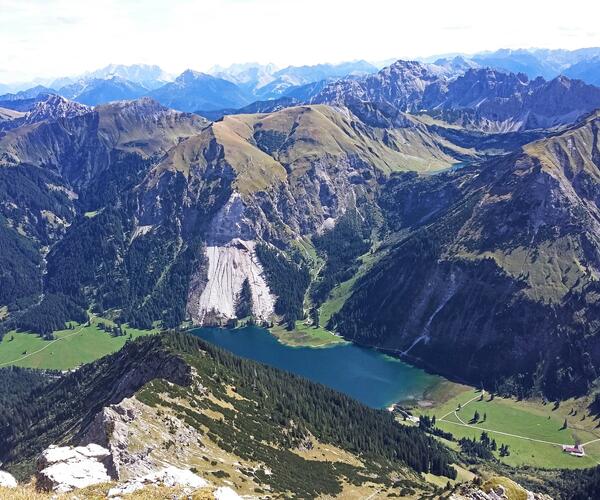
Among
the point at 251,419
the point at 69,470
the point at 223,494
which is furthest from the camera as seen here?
the point at 251,419

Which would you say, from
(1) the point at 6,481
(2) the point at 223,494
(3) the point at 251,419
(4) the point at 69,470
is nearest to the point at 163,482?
(2) the point at 223,494

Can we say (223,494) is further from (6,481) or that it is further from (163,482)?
(6,481)

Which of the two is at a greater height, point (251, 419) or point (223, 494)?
point (223, 494)

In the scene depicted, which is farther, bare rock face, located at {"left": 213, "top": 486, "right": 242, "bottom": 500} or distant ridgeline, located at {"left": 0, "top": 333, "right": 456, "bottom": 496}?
distant ridgeline, located at {"left": 0, "top": 333, "right": 456, "bottom": 496}

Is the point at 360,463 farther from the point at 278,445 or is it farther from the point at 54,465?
the point at 54,465

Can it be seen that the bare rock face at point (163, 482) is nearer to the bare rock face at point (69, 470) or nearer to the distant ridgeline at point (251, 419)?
the bare rock face at point (69, 470)

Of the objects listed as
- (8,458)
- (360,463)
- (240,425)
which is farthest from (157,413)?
(8,458)

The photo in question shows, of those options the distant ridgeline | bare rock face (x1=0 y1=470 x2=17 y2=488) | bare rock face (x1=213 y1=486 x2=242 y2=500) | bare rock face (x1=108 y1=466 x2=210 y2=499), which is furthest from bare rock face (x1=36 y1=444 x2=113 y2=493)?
the distant ridgeline

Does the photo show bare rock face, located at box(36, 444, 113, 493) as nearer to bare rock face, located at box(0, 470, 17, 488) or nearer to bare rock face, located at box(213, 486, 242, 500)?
bare rock face, located at box(0, 470, 17, 488)
